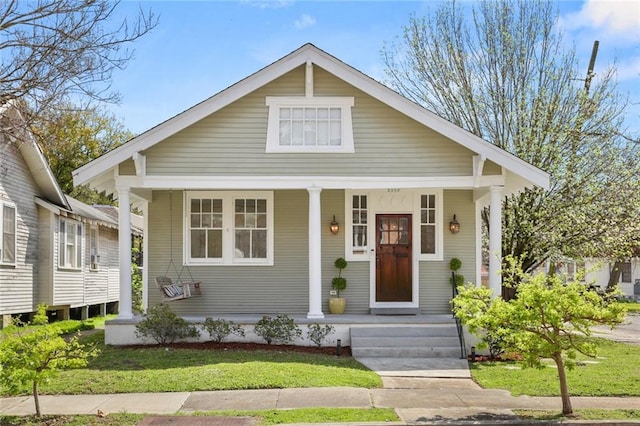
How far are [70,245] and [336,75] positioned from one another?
12606mm

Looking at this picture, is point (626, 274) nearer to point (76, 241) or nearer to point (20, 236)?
point (76, 241)

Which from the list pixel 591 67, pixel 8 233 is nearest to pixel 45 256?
pixel 8 233

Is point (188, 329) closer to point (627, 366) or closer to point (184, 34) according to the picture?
point (184, 34)

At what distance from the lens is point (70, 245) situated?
71.7 ft

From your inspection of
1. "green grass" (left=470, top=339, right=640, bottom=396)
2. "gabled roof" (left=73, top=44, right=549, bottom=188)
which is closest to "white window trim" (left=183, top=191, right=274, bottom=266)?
"gabled roof" (left=73, top=44, right=549, bottom=188)

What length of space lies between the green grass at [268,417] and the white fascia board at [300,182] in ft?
19.6

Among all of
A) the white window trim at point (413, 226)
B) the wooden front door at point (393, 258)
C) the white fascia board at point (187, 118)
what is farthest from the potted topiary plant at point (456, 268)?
the white fascia board at point (187, 118)

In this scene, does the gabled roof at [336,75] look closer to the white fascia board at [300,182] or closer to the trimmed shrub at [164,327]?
the white fascia board at [300,182]

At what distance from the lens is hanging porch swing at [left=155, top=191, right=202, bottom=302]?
528 inches

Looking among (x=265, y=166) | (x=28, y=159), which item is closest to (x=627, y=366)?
(x=265, y=166)

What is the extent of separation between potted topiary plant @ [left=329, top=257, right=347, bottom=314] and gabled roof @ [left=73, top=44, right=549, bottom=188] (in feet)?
11.8

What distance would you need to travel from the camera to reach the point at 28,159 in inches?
773

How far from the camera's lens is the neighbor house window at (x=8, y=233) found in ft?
58.3

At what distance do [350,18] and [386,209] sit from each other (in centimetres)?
453
